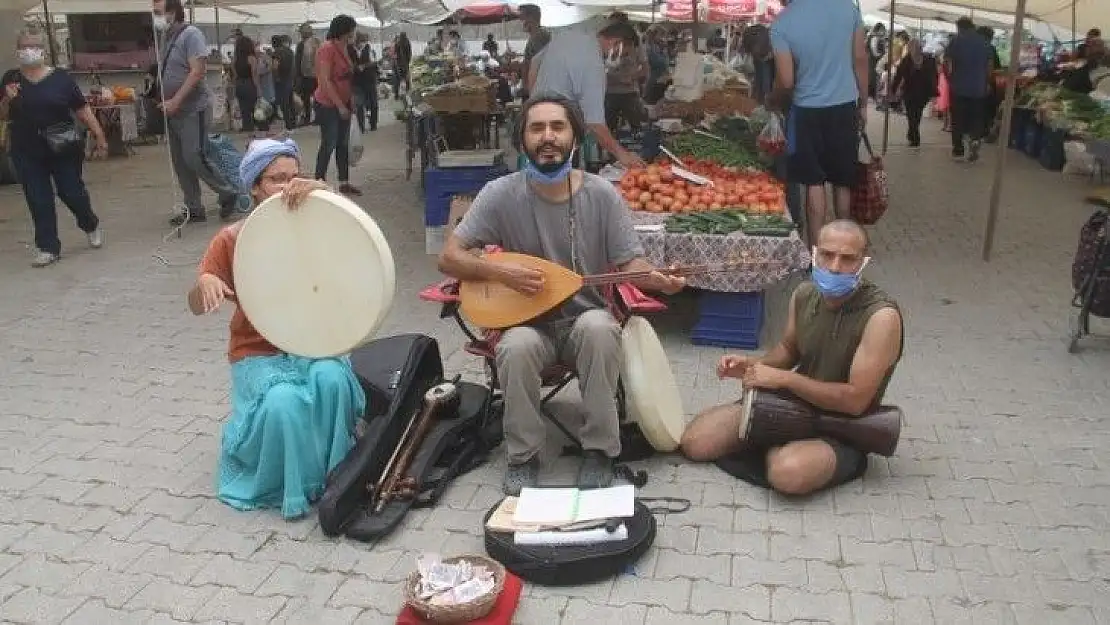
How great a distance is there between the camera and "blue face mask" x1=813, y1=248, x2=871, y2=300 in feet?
10.9

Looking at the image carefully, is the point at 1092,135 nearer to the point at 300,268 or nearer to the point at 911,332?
the point at 911,332

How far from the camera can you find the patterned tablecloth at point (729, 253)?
5.13m

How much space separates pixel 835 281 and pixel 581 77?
3.52m

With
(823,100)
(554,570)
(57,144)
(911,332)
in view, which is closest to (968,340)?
(911,332)

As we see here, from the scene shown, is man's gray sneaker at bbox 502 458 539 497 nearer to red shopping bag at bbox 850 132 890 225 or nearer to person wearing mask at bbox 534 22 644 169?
person wearing mask at bbox 534 22 644 169

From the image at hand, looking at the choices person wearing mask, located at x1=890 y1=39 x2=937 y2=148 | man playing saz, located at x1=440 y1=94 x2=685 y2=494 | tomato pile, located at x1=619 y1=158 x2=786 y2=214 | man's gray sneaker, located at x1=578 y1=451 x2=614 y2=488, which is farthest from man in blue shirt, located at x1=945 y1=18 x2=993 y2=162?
man's gray sneaker, located at x1=578 y1=451 x2=614 y2=488

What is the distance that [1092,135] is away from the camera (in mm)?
10422

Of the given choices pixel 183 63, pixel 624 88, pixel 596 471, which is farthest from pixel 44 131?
pixel 596 471

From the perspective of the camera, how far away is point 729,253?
17.1 feet

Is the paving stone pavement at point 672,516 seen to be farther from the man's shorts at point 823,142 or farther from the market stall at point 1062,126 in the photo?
the market stall at point 1062,126

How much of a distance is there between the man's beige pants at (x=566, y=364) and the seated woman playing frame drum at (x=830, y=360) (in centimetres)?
45

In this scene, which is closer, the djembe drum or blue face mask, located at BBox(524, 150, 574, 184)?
the djembe drum

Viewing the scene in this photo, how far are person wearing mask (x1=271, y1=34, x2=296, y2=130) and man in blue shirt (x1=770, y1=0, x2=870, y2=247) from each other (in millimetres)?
12867

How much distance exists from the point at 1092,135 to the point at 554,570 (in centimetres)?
981
